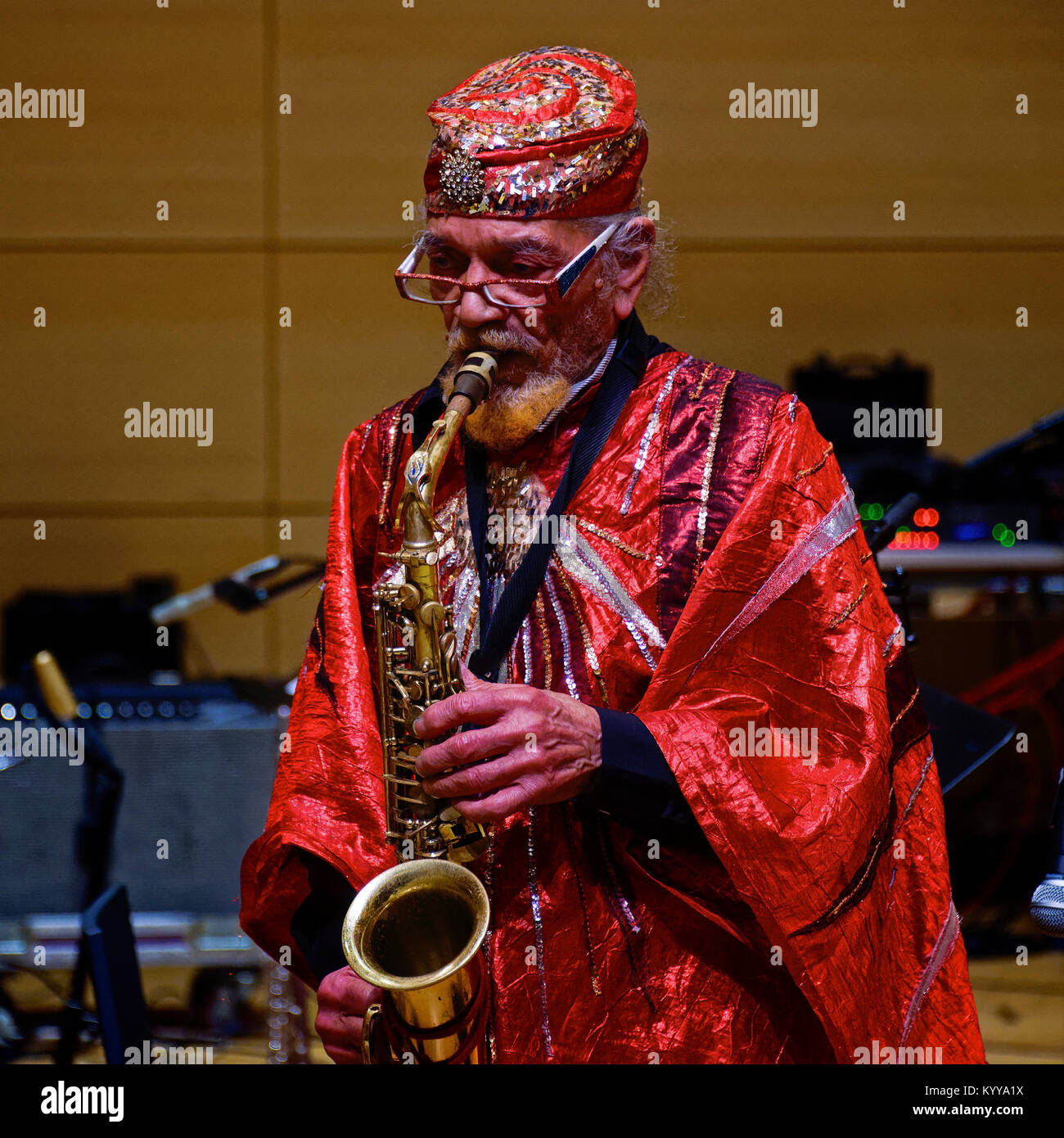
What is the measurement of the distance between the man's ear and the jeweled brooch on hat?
191 millimetres

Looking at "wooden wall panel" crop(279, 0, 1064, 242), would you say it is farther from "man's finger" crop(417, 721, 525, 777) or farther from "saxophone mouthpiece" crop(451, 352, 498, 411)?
"man's finger" crop(417, 721, 525, 777)

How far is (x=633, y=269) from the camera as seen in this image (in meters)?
1.51

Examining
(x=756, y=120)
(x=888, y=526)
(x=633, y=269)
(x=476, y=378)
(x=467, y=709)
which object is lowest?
(x=467, y=709)

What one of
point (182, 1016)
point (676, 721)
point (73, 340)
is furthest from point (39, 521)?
point (676, 721)

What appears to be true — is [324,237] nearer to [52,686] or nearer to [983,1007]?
[52,686]

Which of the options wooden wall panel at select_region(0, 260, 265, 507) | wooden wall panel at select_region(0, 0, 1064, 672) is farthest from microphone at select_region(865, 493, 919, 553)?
wooden wall panel at select_region(0, 260, 265, 507)

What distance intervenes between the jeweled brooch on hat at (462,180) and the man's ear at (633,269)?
19cm

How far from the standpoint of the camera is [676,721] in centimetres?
129

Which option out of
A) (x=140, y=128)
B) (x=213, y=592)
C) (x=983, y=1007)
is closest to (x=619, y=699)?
(x=213, y=592)

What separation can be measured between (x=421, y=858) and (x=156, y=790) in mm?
1907

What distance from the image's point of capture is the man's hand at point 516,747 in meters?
1.23

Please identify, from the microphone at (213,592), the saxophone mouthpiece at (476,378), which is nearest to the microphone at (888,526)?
the saxophone mouthpiece at (476,378)

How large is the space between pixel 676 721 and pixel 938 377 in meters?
2.64
